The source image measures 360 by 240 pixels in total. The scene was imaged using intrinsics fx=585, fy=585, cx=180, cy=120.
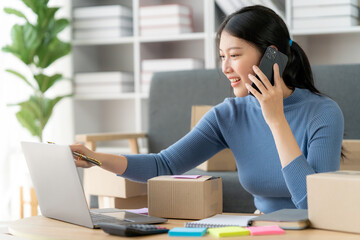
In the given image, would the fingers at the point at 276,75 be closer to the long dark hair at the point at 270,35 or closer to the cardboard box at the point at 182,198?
the long dark hair at the point at 270,35

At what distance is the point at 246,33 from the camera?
1.59 metres

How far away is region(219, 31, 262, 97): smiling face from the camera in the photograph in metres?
1.55

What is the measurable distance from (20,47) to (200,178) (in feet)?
7.92

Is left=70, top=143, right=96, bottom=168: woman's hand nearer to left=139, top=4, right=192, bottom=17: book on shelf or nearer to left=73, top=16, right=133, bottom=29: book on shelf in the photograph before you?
left=139, top=4, right=192, bottom=17: book on shelf

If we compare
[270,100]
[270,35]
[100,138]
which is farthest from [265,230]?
[100,138]

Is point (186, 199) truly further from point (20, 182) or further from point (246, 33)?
point (20, 182)

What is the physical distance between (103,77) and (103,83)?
38 millimetres

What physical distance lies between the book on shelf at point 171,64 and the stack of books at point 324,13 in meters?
0.62

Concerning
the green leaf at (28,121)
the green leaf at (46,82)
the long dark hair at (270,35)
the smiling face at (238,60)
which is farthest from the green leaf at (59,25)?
the smiling face at (238,60)

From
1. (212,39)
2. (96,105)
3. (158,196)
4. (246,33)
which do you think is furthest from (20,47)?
(158,196)

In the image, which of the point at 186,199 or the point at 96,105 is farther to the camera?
the point at 96,105

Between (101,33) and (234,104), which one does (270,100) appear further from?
(101,33)

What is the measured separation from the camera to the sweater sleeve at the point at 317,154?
4.45 feet

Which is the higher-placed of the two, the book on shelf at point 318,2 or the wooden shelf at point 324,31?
the book on shelf at point 318,2
